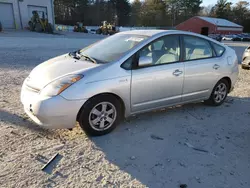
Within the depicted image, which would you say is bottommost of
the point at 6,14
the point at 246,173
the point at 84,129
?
the point at 246,173

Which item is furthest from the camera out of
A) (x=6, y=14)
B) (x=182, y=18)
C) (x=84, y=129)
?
(x=182, y=18)

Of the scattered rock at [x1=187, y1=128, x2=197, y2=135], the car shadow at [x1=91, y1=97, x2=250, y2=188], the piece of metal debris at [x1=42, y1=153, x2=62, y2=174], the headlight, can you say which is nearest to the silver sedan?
the headlight

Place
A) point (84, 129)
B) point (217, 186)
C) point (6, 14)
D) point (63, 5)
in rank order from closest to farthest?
point (217, 186), point (84, 129), point (6, 14), point (63, 5)

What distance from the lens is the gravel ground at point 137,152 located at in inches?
101

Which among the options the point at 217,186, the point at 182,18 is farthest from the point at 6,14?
the point at 182,18

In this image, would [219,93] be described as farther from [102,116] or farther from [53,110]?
[53,110]

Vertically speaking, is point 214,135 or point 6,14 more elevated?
point 6,14

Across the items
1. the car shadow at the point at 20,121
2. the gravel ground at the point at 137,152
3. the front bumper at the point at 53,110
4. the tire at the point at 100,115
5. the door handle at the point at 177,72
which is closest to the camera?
the gravel ground at the point at 137,152

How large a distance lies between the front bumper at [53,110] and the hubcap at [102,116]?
0.89 ft

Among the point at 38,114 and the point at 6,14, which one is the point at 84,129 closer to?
the point at 38,114

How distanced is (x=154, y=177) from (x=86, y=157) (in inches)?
35.2

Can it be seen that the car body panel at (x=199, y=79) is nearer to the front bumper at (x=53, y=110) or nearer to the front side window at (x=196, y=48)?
the front side window at (x=196, y=48)

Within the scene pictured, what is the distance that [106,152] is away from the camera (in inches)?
120

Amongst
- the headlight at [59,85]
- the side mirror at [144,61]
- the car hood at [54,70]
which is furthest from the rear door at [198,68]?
the headlight at [59,85]
